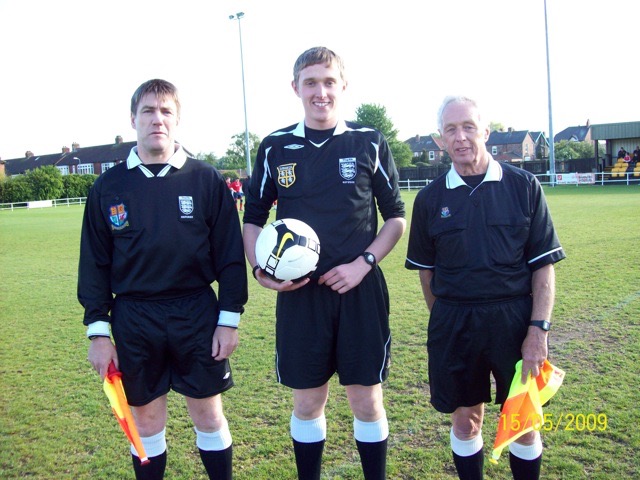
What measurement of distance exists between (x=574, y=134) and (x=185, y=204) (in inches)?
3821

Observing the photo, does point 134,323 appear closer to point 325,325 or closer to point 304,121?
point 325,325

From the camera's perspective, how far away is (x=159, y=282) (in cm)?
279

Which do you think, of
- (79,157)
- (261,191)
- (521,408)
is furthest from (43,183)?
(521,408)

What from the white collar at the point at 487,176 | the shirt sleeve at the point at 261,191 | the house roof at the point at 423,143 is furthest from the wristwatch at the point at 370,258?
the house roof at the point at 423,143

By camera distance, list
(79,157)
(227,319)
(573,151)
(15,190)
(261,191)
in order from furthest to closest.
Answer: (79,157) < (573,151) < (15,190) < (261,191) < (227,319)

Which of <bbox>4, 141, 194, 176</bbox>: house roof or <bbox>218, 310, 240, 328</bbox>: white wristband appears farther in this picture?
<bbox>4, 141, 194, 176</bbox>: house roof

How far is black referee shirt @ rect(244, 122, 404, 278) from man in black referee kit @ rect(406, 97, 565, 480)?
0.33 meters

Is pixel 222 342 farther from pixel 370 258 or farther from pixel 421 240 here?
pixel 421 240

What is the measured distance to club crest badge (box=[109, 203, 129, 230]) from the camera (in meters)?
2.78

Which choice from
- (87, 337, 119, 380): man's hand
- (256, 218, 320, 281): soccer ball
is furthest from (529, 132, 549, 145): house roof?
(87, 337, 119, 380): man's hand

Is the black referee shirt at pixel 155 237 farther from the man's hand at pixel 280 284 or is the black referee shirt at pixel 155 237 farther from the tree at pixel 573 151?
the tree at pixel 573 151

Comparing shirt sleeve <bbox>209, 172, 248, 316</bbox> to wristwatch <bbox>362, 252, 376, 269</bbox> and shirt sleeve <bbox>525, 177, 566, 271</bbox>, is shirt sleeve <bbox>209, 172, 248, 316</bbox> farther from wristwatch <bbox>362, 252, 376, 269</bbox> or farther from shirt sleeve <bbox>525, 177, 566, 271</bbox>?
shirt sleeve <bbox>525, 177, 566, 271</bbox>

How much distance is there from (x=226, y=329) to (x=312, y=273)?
55 cm

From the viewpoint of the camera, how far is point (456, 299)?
8.92 feet
